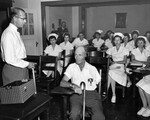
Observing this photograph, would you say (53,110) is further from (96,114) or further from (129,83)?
(129,83)

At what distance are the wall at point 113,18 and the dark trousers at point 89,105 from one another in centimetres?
613

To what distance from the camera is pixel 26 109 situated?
4.68 ft

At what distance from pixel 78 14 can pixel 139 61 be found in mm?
5380

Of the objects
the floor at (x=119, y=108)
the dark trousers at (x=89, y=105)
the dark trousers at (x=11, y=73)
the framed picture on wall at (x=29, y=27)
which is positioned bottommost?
the floor at (x=119, y=108)

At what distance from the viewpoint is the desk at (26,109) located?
1350mm

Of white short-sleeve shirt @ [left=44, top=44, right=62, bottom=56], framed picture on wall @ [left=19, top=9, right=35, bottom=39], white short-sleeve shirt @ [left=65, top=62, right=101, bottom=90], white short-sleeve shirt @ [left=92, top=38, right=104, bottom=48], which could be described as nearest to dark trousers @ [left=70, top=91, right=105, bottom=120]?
white short-sleeve shirt @ [left=65, top=62, right=101, bottom=90]

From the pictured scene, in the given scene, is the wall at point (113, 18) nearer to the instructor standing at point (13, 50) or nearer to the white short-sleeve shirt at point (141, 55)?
the white short-sleeve shirt at point (141, 55)

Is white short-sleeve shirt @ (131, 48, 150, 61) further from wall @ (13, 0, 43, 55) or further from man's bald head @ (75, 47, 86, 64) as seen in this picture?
wall @ (13, 0, 43, 55)

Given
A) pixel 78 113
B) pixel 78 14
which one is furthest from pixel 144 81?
pixel 78 14

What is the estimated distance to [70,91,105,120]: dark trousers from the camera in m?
2.09

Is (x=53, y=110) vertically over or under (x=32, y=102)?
under

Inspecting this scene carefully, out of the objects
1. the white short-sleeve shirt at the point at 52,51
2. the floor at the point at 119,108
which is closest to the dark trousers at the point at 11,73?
the floor at the point at 119,108

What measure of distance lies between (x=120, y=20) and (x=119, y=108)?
551 centimetres

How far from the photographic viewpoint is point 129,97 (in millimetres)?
3670
